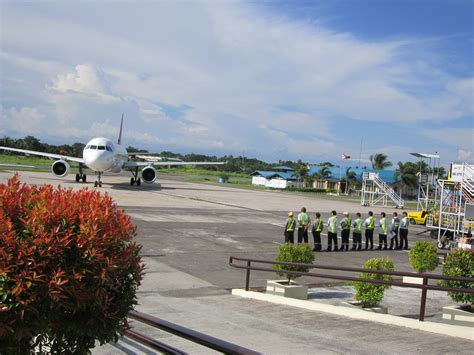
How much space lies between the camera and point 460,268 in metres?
→ 9.77

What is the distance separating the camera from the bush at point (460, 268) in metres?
9.52

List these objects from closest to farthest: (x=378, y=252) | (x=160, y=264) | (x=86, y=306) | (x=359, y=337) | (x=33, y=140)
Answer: (x=86, y=306) < (x=359, y=337) < (x=160, y=264) < (x=378, y=252) < (x=33, y=140)

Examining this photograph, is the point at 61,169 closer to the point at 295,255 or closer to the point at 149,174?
the point at 149,174

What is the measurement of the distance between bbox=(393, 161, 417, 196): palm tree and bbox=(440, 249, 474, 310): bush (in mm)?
72133

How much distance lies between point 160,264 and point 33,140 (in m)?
121

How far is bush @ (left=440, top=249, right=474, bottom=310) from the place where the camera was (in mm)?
9523

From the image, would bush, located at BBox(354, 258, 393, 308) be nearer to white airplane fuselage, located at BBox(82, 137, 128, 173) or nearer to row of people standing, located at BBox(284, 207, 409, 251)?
row of people standing, located at BBox(284, 207, 409, 251)

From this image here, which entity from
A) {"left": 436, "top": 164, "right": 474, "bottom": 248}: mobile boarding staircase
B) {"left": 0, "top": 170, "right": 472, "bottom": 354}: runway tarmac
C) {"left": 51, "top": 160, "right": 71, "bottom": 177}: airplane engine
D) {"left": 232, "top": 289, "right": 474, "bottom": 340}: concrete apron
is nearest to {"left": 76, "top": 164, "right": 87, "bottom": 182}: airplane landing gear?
{"left": 51, "top": 160, "right": 71, "bottom": 177}: airplane engine

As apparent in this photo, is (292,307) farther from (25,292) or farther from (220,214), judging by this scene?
(220,214)

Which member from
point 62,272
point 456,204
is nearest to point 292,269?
point 62,272

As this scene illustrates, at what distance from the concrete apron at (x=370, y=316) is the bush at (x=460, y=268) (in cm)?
117

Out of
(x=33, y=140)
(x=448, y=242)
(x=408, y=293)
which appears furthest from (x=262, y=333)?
(x=33, y=140)

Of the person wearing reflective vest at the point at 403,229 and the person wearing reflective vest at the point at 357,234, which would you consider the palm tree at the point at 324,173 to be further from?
the person wearing reflective vest at the point at 357,234

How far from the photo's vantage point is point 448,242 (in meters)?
23.5
